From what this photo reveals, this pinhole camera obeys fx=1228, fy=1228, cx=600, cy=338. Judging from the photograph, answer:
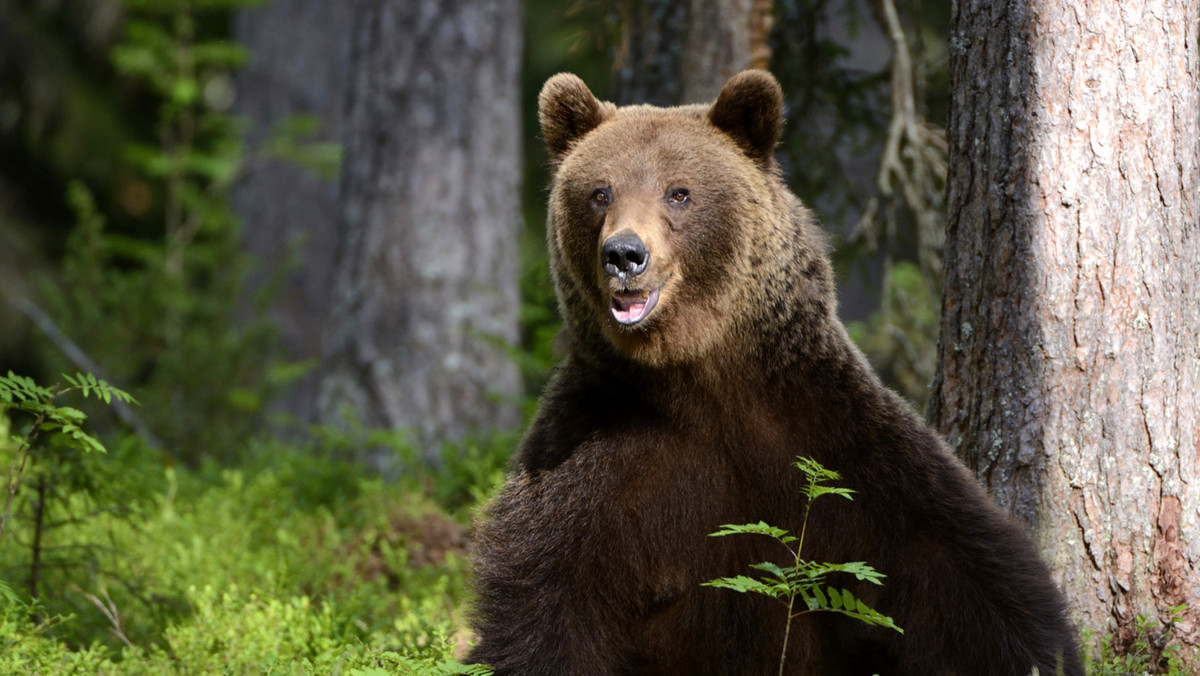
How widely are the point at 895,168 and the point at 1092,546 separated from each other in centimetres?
Result: 288

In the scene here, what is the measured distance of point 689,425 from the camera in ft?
13.6

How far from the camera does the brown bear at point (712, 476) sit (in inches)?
154

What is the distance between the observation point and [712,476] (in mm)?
4094

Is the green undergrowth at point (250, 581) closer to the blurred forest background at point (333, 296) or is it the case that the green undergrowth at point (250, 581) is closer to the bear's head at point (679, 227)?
the blurred forest background at point (333, 296)

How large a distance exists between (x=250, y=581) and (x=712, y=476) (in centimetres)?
284

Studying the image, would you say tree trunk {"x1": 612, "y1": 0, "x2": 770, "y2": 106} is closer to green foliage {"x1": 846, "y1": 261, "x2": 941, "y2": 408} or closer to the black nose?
green foliage {"x1": 846, "y1": 261, "x2": 941, "y2": 408}

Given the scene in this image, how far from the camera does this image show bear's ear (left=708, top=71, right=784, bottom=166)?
434 centimetres

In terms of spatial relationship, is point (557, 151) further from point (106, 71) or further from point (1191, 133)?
point (106, 71)

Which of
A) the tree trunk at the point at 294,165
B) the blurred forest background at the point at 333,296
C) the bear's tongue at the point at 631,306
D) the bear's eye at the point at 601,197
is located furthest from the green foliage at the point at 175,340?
the bear's tongue at the point at 631,306

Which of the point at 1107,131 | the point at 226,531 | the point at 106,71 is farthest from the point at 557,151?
the point at 106,71

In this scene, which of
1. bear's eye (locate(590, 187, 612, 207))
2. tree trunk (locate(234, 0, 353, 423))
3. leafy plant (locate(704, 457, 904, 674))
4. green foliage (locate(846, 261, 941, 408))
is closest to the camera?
leafy plant (locate(704, 457, 904, 674))

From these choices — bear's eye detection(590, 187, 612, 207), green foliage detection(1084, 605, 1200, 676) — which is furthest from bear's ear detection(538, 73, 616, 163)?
green foliage detection(1084, 605, 1200, 676)

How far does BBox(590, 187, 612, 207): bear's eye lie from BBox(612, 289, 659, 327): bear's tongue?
1.33 feet

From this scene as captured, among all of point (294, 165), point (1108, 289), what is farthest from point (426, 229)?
point (1108, 289)
